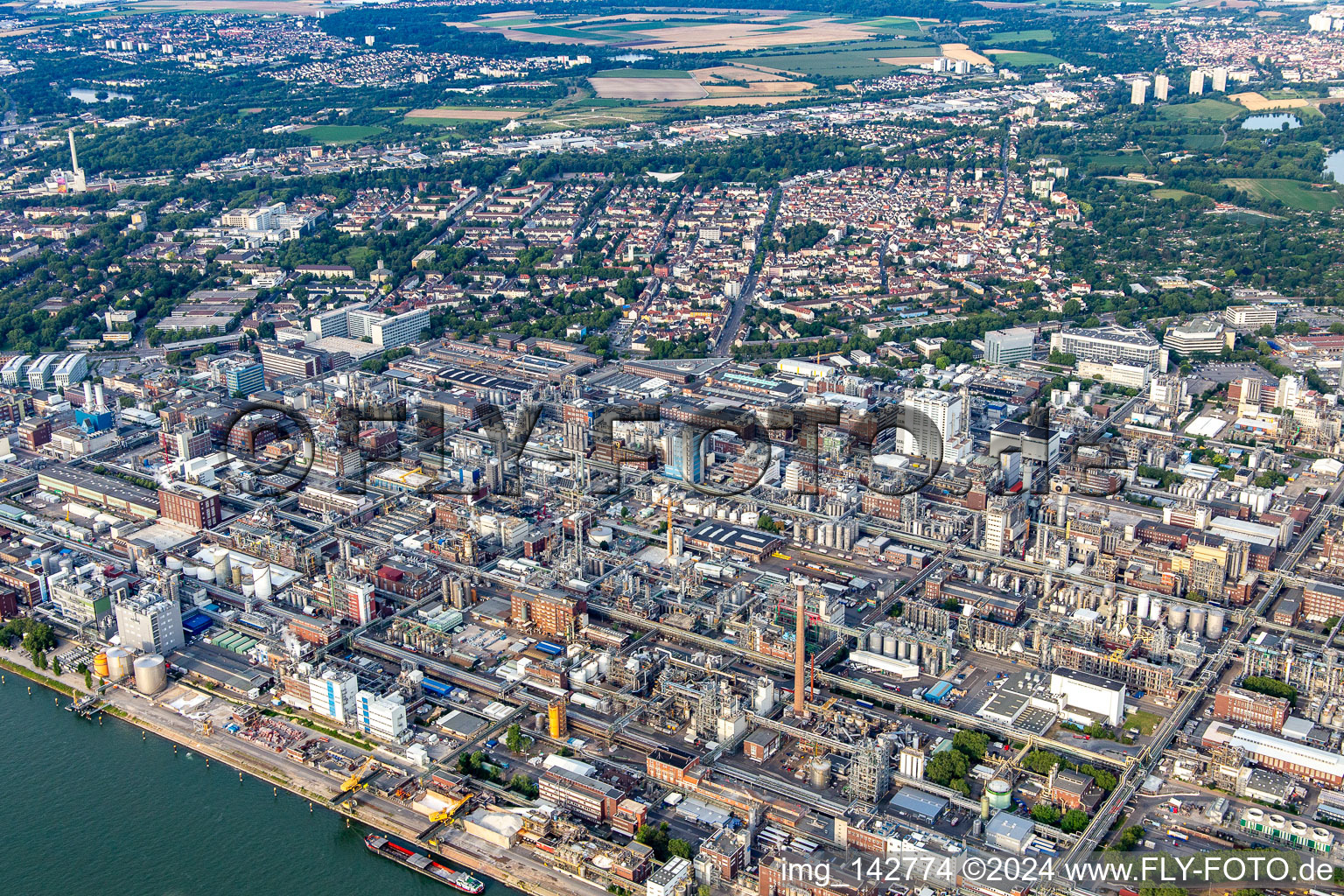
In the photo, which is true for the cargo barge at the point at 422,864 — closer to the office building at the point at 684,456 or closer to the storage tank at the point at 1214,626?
→ the office building at the point at 684,456

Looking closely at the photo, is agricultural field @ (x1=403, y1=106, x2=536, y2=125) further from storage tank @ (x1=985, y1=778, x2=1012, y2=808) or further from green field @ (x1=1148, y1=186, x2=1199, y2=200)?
storage tank @ (x1=985, y1=778, x2=1012, y2=808)

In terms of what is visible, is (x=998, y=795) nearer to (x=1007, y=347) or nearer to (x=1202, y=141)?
(x=1007, y=347)

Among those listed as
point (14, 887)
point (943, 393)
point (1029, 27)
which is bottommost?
point (14, 887)

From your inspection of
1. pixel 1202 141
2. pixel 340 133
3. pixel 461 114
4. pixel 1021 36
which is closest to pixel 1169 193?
pixel 1202 141

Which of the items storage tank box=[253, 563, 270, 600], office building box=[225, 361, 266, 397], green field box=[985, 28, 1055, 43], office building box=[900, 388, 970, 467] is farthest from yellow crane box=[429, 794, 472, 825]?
green field box=[985, 28, 1055, 43]

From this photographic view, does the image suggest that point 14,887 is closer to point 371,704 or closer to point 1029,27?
point 371,704

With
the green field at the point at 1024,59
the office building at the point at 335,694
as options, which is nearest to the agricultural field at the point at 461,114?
the green field at the point at 1024,59

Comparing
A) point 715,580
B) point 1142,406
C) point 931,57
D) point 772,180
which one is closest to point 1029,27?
point 931,57
